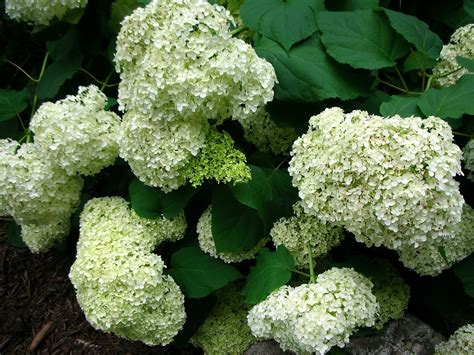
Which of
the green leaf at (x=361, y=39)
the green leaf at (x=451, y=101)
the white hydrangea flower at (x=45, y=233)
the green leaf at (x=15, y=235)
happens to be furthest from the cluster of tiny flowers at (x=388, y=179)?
the green leaf at (x=15, y=235)

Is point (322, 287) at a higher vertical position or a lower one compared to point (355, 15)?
lower

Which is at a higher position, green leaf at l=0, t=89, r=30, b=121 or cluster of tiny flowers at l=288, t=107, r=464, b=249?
cluster of tiny flowers at l=288, t=107, r=464, b=249

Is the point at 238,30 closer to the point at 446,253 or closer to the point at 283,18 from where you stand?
the point at 283,18

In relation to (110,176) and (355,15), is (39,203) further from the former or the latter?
(355,15)

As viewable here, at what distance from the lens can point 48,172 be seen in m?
2.54

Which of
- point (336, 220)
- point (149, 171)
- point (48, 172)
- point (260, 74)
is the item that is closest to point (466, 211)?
point (336, 220)

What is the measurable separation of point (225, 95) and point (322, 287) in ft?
2.65

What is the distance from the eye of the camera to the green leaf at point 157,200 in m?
2.42

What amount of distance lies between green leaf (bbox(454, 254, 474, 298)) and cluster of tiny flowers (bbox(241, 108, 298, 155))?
3.04ft

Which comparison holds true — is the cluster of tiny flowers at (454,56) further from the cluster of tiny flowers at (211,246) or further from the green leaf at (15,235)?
the green leaf at (15,235)

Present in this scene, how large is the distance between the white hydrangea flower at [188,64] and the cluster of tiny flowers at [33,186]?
0.71 m

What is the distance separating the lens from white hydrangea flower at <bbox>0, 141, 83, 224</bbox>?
2488mm

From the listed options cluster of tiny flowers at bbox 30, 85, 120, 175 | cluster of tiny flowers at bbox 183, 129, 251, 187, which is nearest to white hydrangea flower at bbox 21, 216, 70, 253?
cluster of tiny flowers at bbox 30, 85, 120, 175

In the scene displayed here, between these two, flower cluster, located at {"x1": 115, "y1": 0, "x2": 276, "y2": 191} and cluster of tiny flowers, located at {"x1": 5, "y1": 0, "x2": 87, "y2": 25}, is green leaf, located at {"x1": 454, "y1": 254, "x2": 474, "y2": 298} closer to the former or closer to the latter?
flower cluster, located at {"x1": 115, "y1": 0, "x2": 276, "y2": 191}
